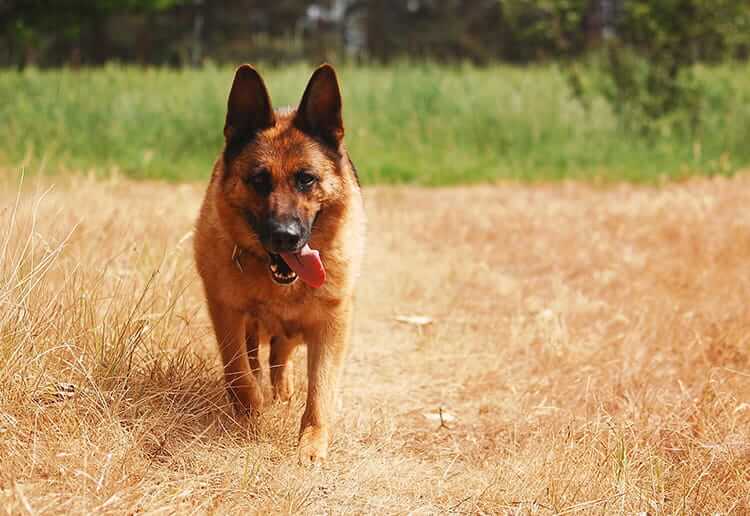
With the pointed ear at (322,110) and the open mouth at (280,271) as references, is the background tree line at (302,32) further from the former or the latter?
the open mouth at (280,271)

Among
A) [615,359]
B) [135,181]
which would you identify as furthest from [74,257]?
[135,181]

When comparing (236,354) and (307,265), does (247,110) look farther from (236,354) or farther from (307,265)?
(236,354)

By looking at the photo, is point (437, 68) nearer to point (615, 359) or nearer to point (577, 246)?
point (577, 246)

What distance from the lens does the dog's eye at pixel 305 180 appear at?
10.8 ft

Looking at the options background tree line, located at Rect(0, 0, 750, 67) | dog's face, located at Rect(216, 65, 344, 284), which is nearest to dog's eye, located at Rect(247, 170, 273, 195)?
dog's face, located at Rect(216, 65, 344, 284)

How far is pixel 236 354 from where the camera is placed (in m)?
3.36

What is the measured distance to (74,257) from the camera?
4098mm

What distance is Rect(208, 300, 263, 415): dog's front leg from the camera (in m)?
3.39

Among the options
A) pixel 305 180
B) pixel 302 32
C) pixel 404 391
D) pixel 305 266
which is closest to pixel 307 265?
pixel 305 266

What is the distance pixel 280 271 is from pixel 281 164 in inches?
16.5

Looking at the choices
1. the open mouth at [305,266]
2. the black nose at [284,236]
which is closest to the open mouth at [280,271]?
the open mouth at [305,266]

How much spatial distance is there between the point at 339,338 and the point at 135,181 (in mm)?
6872

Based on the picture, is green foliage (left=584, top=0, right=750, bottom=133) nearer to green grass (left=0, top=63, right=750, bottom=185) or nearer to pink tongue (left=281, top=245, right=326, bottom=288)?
green grass (left=0, top=63, right=750, bottom=185)

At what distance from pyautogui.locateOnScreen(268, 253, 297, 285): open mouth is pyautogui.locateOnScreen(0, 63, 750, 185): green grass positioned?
6959 mm
